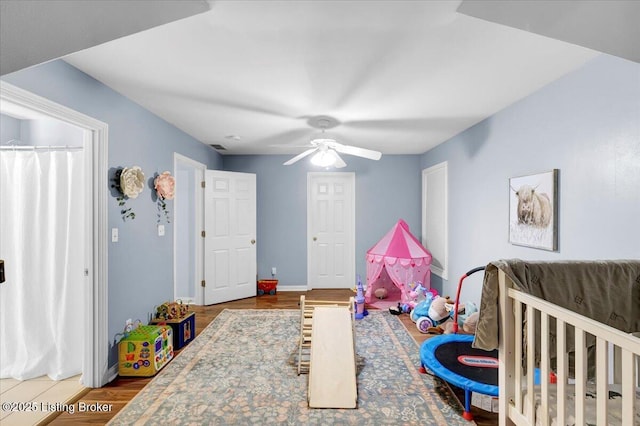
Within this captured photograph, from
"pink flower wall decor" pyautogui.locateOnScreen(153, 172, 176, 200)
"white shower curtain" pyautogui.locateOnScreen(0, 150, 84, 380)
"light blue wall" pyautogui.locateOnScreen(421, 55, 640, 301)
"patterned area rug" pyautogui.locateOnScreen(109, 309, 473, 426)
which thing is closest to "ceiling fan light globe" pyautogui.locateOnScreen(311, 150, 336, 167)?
"pink flower wall decor" pyautogui.locateOnScreen(153, 172, 176, 200)

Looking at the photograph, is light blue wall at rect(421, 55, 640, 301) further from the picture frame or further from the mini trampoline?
the mini trampoline

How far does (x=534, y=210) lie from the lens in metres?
2.47

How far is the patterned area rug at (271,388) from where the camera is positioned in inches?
77.4

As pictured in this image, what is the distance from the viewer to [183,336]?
3.01 meters

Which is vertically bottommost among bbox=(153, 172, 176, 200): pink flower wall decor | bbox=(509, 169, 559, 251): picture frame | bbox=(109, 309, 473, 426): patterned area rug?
bbox=(109, 309, 473, 426): patterned area rug

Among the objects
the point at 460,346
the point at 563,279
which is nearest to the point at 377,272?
the point at 460,346

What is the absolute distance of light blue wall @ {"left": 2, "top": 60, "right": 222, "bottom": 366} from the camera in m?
1.99

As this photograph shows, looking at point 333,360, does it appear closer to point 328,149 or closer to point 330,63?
point 328,149

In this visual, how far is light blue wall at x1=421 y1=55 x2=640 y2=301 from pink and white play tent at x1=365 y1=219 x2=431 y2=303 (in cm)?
101

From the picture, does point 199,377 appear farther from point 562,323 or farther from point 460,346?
point 562,323

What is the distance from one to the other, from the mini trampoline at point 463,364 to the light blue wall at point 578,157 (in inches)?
28.6

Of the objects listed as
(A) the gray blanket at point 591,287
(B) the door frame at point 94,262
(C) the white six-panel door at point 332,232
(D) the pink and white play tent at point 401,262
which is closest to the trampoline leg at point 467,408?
(A) the gray blanket at point 591,287

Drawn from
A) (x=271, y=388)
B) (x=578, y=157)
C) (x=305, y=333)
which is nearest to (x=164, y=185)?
(x=305, y=333)

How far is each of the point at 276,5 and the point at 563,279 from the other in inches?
72.7
